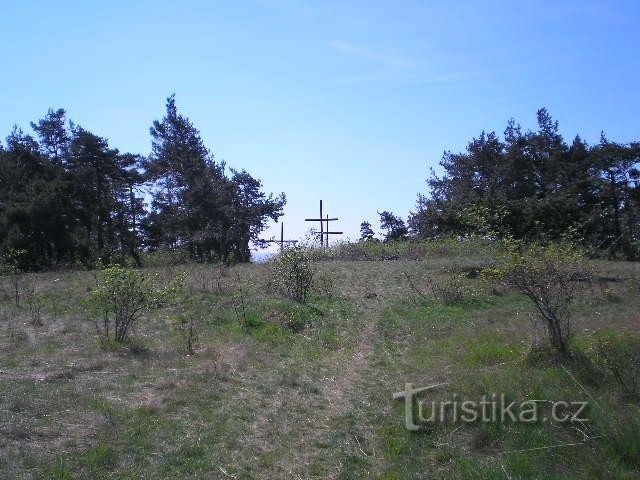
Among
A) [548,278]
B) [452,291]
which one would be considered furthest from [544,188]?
[548,278]

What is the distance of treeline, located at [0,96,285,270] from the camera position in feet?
89.7

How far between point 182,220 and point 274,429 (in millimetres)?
27968

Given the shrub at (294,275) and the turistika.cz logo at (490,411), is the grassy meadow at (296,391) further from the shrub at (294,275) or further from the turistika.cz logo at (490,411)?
the shrub at (294,275)

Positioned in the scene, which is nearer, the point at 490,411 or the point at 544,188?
the point at 490,411

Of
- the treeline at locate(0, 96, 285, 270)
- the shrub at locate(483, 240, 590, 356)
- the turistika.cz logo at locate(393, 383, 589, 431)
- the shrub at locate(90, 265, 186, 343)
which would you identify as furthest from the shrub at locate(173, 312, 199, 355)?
the treeline at locate(0, 96, 285, 270)

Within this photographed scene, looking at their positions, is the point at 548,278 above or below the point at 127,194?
below

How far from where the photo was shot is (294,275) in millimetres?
13383

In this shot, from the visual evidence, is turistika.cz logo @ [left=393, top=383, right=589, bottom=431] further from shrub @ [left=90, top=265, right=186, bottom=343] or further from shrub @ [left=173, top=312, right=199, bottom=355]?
shrub @ [left=90, top=265, right=186, bottom=343]

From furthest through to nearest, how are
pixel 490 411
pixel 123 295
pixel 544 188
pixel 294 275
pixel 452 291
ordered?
pixel 544 188, pixel 294 275, pixel 452 291, pixel 123 295, pixel 490 411

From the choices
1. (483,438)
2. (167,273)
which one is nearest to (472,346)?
(483,438)

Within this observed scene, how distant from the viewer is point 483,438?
5141mm

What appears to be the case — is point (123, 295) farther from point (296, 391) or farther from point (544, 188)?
point (544, 188)

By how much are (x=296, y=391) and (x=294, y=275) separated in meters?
6.78

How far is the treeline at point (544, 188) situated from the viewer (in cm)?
2978
